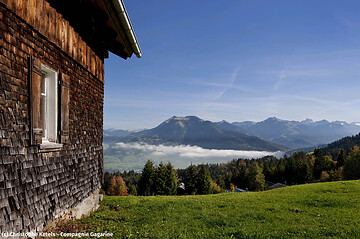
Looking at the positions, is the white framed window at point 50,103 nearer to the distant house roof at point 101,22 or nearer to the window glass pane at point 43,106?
the window glass pane at point 43,106

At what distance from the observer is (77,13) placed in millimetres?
7668

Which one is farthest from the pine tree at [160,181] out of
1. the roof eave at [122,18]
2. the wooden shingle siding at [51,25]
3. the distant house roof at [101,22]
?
the roof eave at [122,18]

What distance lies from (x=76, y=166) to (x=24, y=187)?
2807 millimetres

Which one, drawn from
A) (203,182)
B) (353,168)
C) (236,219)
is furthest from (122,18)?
(353,168)

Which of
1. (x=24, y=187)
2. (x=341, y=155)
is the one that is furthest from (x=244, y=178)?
(x=24, y=187)

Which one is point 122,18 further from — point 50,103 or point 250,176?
point 250,176

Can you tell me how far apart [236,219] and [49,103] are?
1012cm

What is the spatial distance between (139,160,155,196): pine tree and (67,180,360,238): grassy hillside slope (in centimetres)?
4283

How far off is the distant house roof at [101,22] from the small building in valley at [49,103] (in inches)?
1.4

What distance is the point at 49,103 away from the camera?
6316 millimetres

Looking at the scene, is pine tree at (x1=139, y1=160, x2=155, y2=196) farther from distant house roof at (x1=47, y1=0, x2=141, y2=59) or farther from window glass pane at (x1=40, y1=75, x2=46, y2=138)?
window glass pane at (x1=40, y1=75, x2=46, y2=138)

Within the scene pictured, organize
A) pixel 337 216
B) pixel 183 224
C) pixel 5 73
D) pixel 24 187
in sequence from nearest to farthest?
1. pixel 5 73
2. pixel 24 187
3. pixel 183 224
4. pixel 337 216

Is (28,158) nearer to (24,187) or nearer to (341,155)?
(24,187)

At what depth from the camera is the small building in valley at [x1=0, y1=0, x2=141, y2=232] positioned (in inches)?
176
